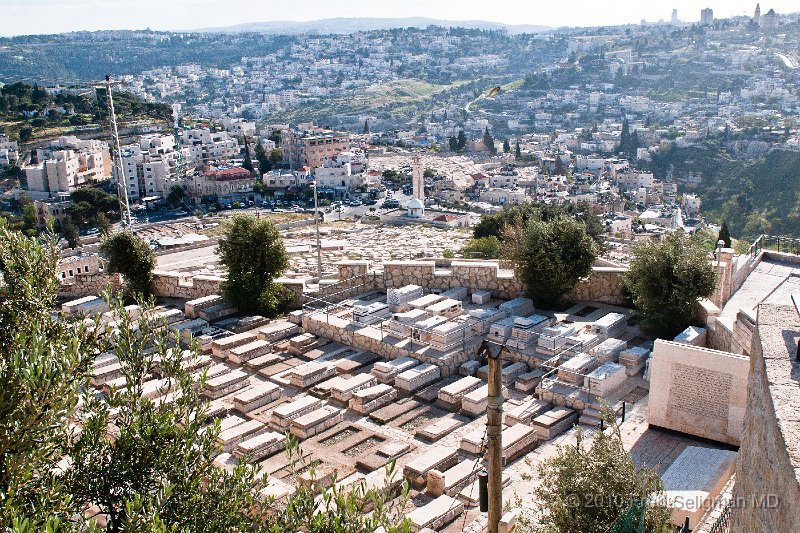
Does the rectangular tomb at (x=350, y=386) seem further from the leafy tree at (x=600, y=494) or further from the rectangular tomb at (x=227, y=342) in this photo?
the leafy tree at (x=600, y=494)

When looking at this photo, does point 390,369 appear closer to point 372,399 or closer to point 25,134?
point 372,399

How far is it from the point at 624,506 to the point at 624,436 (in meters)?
2.89

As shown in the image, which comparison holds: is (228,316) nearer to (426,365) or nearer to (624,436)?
(426,365)

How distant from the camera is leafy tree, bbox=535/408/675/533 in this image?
5199mm

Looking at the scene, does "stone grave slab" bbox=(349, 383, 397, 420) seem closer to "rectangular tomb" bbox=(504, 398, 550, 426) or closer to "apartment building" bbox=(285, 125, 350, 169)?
"rectangular tomb" bbox=(504, 398, 550, 426)

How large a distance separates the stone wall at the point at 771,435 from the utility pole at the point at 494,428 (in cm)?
142

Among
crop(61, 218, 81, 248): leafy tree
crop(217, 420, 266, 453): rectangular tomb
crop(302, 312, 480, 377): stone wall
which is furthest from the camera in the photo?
crop(61, 218, 81, 248): leafy tree

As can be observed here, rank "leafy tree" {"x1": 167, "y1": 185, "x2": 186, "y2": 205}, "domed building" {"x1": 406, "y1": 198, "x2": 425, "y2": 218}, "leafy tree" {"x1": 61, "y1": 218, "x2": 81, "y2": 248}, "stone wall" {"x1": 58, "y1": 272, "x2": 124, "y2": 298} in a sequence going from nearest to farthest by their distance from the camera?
"stone wall" {"x1": 58, "y1": 272, "x2": 124, "y2": 298}, "leafy tree" {"x1": 61, "y1": 218, "x2": 81, "y2": 248}, "domed building" {"x1": 406, "y1": 198, "x2": 425, "y2": 218}, "leafy tree" {"x1": 167, "y1": 185, "x2": 186, "y2": 205}

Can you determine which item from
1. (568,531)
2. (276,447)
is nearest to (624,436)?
(568,531)

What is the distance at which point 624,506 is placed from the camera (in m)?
5.23

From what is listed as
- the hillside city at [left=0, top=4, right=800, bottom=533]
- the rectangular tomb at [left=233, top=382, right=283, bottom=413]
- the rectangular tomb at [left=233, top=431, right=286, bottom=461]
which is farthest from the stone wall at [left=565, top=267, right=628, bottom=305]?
the rectangular tomb at [left=233, top=431, right=286, bottom=461]

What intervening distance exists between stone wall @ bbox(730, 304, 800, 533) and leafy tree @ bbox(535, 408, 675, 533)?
57 centimetres

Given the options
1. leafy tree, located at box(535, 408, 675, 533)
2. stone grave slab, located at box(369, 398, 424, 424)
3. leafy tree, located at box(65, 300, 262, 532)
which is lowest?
stone grave slab, located at box(369, 398, 424, 424)

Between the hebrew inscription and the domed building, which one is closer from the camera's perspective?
the hebrew inscription
